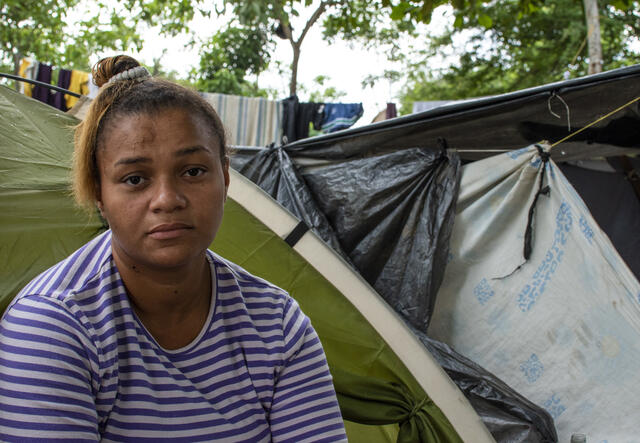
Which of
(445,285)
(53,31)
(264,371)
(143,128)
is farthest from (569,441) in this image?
(53,31)

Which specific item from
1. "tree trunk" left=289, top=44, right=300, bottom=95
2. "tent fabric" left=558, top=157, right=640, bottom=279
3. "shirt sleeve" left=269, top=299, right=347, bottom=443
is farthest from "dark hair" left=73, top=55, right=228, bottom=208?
"tree trunk" left=289, top=44, right=300, bottom=95

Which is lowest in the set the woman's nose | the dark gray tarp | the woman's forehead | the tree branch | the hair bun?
the woman's nose

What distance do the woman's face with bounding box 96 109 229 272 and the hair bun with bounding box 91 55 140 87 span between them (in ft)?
0.64

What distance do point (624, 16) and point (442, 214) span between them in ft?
24.4

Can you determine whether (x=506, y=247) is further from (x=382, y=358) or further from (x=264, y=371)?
(x=264, y=371)

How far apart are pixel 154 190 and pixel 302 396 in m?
0.48

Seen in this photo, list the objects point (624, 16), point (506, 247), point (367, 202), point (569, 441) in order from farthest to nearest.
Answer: point (624, 16) → point (367, 202) → point (506, 247) → point (569, 441)

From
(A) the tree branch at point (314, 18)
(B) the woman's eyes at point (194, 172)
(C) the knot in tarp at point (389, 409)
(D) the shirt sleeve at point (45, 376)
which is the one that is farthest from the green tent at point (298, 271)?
(A) the tree branch at point (314, 18)

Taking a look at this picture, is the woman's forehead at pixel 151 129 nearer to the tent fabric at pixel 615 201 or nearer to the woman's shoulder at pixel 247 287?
the woman's shoulder at pixel 247 287

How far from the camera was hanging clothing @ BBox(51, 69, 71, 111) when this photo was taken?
5141mm

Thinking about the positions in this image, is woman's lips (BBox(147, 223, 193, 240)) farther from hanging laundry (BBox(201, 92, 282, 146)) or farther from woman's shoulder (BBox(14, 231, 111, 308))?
hanging laundry (BBox(201, 92, 282, 146))

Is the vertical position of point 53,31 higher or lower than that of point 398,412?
higher

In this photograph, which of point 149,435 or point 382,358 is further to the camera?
point 382,358

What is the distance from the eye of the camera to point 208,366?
38.8 inches
